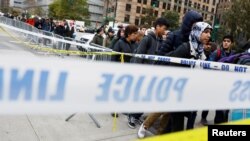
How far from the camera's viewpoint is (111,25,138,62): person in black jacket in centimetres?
652

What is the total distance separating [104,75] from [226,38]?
531 centimetres

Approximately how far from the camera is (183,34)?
15.2ft

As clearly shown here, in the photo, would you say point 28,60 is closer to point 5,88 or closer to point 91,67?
point 5,88

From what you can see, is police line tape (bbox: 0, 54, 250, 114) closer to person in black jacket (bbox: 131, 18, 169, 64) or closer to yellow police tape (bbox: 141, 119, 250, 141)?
yellow police tape (bbox: 141, 119, 250, 141)

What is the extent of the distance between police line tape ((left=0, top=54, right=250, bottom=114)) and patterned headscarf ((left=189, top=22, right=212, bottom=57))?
1.69 meters

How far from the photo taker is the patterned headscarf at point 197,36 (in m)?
4.32

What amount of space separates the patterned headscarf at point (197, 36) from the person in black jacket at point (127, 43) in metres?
2.18

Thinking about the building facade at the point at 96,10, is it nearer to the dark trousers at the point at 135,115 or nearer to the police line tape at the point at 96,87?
the dark trousers at the point at 135,115

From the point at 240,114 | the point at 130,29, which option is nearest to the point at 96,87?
the point at 240,114

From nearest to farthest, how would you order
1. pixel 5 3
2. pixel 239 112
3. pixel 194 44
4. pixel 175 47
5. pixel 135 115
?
pixel 194 44, pixel 239 112, pixel 175 47, pixel 135 115, pixel 5 3

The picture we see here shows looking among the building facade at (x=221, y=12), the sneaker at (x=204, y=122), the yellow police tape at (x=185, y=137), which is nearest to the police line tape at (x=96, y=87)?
the yellow police tape at (x=185, y=137)

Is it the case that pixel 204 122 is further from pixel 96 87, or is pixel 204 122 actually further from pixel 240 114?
pixel 96 87

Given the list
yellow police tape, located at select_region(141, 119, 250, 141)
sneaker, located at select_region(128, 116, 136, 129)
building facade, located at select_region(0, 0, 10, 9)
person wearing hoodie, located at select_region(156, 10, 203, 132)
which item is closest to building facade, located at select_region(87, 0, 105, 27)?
building facade, located at select_region(0, 0, 10, 9)

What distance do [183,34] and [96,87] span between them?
2.82 m
